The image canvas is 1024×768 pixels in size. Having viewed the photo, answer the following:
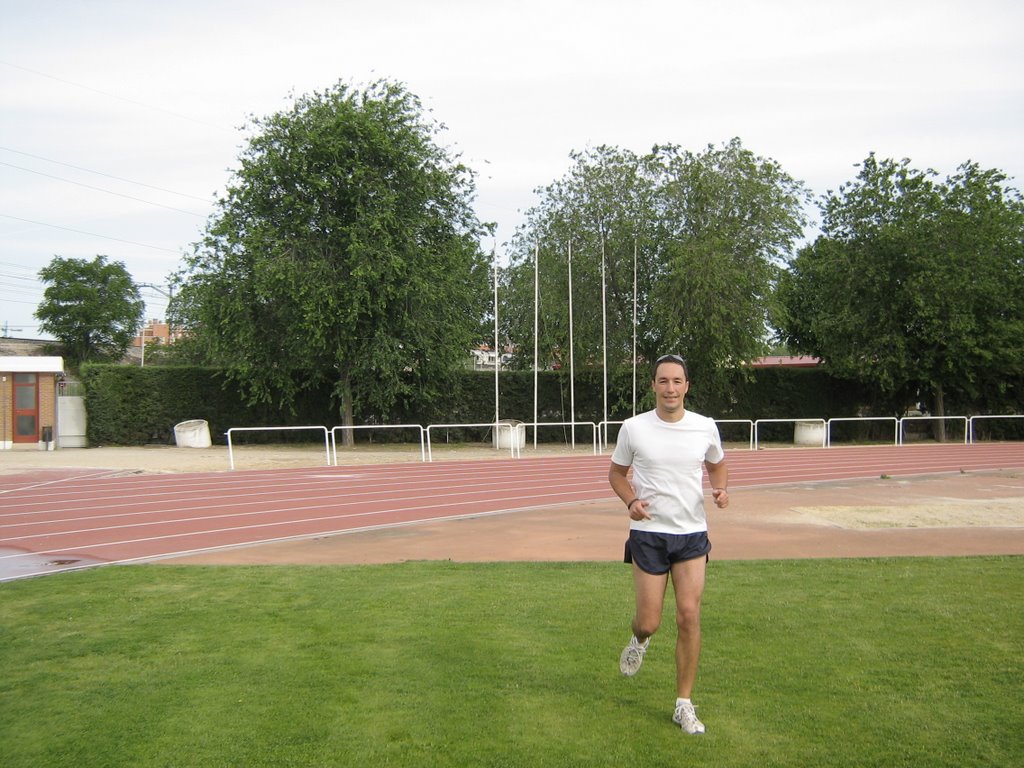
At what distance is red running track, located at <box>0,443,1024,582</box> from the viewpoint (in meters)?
10.8

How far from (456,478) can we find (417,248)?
11245 millimetres

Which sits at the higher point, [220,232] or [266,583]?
[220,232]

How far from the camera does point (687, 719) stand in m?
4.40

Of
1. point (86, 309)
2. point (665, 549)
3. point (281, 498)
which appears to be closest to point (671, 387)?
point (665, 549)

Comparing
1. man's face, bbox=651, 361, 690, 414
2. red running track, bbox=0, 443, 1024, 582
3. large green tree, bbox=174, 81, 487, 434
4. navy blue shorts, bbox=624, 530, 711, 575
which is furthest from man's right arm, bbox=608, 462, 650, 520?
large green tree, bbox=174, 81, 487, 434

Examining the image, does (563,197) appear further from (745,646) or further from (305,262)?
(745,646)

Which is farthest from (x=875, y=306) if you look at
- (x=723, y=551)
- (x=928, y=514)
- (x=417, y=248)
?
(x=723, y=551)

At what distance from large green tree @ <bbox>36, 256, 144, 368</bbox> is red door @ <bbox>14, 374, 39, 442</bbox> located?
36273 mm

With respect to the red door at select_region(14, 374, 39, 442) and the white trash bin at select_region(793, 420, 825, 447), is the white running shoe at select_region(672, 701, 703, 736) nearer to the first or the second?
the white trash bin at select_region(793, 420, 825, 447)

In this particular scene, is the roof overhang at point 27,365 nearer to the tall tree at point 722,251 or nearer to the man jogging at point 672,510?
the tall tree at point 722,251

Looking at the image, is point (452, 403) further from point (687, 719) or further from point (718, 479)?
point (687, 719)

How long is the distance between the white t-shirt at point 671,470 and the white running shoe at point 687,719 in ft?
2.70

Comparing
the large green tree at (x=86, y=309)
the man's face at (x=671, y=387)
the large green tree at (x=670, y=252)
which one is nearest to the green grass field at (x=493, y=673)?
the man's face at (x=671, y=387)

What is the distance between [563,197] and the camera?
105 feet
